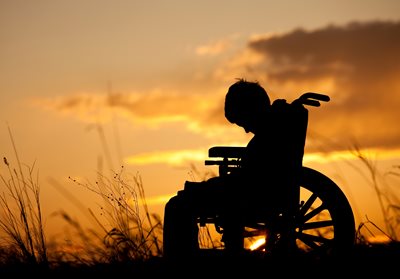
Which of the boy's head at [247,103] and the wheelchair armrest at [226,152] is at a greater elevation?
the boy's head at [247,103]

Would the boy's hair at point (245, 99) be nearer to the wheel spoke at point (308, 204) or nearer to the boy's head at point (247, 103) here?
the boy's head at point (247, 103)

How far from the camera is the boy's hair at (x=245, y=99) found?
15.2ft

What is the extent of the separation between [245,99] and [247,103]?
31 mm

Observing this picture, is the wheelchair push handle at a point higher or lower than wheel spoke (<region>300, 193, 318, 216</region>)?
higher

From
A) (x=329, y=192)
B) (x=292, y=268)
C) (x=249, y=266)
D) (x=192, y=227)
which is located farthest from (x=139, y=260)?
(x=329, y=192)

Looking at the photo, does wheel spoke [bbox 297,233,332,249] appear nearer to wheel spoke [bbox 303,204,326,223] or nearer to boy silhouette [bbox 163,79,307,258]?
wheel spoke [bbox 303,204,326,223]

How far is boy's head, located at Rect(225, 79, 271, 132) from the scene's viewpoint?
15.2ft

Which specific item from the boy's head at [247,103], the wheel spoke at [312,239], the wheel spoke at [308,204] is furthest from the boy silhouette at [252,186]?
the wheel spoke at [312,239]

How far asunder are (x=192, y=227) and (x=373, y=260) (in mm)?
1222

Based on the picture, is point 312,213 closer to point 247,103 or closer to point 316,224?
point 316,224

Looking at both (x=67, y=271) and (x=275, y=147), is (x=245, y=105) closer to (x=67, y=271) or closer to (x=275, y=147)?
(x=275, y=147)

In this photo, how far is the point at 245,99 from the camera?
466 cm

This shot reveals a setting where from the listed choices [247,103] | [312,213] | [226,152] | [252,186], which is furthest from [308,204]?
[247,103]

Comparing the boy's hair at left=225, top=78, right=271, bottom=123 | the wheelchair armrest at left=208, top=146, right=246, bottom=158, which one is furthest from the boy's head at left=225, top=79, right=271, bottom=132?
the wheelchair armrest at left=208, top=146, right=246, bottom=158
